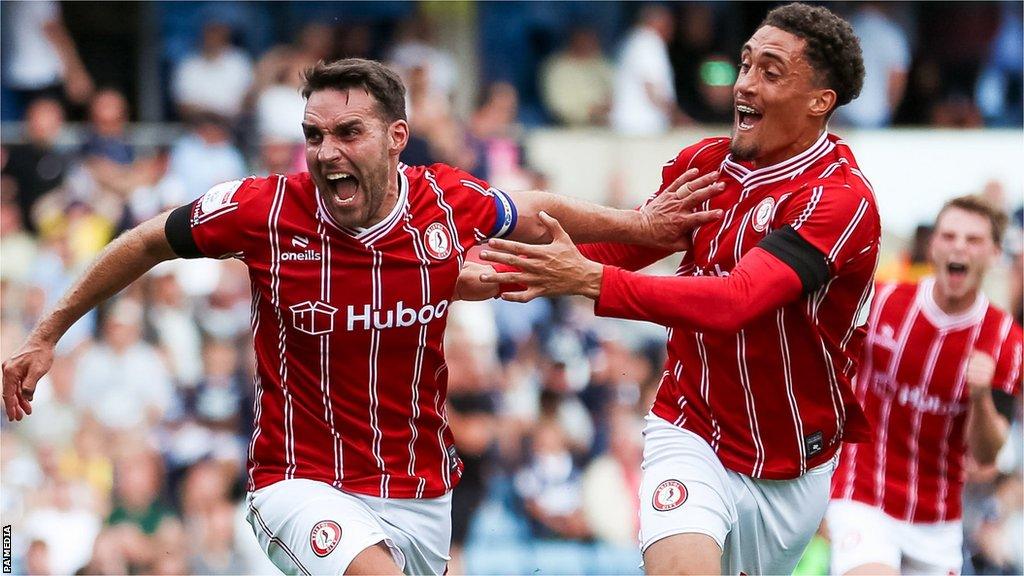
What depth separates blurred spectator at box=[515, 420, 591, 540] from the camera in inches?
408

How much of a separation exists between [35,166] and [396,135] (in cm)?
648

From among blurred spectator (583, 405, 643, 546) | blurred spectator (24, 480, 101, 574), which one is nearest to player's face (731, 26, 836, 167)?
blurred spectator (583, 405, 643, 546)

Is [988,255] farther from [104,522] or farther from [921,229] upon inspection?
[104,522]

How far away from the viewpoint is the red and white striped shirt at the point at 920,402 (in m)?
7.35

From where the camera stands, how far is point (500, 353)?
11.4m

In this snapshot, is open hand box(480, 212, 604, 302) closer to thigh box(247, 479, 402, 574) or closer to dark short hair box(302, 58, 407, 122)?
dark short hair box(302, 58, 407, 122)

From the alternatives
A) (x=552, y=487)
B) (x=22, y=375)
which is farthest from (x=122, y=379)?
(x=22, y=375)

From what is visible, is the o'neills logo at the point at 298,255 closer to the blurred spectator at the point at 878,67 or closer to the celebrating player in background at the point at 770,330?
the celebrating player in background at the point at 770,330

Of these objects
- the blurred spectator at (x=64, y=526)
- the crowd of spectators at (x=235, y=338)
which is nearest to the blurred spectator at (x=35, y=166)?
the crowd of spectators at (x=235, y=338)

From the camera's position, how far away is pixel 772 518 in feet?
19.5

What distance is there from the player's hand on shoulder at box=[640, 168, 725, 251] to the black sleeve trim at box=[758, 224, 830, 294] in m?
0.39

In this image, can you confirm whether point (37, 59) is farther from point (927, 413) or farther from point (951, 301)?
point (927, 413)

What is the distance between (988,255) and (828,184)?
214cm

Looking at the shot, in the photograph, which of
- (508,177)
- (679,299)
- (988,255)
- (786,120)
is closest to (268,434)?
(679,299)
